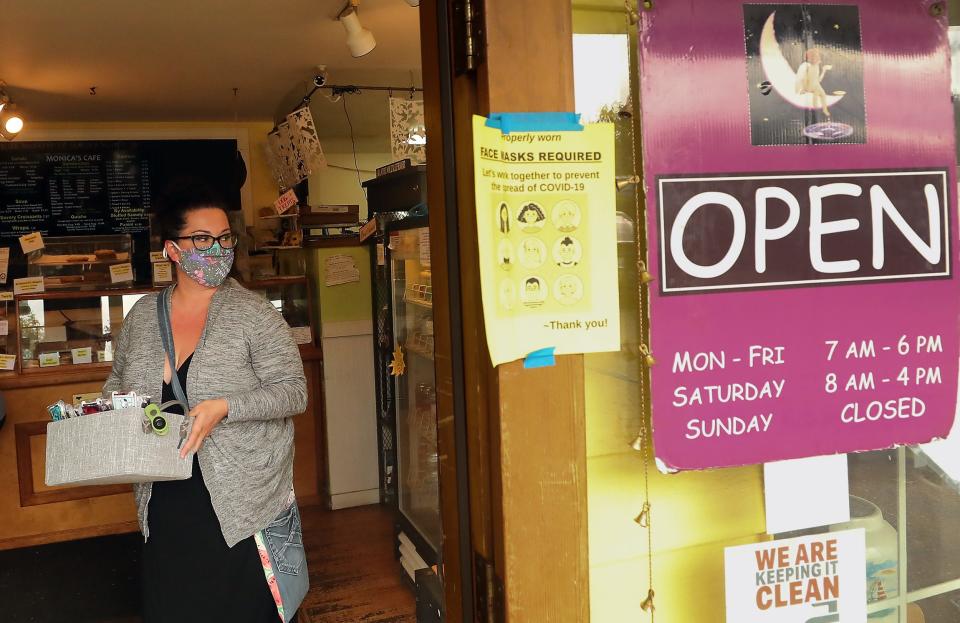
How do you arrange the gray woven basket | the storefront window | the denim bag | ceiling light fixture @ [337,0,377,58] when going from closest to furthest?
1. the storefront window
2. the gray woven basket
3. the denim bag
4. ceiling light fixture @ [337,0,377,58]

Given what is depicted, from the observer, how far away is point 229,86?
6.73 metres

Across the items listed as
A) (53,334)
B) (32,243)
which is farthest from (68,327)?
(32,243)

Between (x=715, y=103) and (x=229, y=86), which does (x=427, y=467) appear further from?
(x=229, y=86)

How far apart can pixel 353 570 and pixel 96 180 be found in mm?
5352

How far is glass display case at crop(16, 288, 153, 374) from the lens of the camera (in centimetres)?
493

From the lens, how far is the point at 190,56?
5.67m

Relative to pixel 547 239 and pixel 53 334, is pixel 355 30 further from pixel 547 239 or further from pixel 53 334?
pixel 547 239

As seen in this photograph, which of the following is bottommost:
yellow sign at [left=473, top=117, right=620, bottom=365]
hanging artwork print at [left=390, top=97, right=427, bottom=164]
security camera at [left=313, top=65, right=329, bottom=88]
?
yellow sign at [left=473, top=117, right=620, bottom=365]

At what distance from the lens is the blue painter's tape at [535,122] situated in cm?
134

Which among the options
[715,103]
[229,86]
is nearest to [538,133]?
[715,103]

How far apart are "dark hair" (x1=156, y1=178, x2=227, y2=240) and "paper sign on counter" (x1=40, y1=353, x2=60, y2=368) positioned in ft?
9.18

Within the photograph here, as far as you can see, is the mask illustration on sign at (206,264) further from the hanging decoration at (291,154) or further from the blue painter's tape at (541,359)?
the hanging decoration at (291,154)

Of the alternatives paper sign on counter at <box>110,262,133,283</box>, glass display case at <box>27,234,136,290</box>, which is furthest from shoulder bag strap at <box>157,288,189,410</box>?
paper sign on counter at <box>110,262,133,283</box>

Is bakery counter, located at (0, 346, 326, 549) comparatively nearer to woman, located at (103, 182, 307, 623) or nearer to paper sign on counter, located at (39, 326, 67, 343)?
paper sign on counter, located at (39, 326, 67, 343)
